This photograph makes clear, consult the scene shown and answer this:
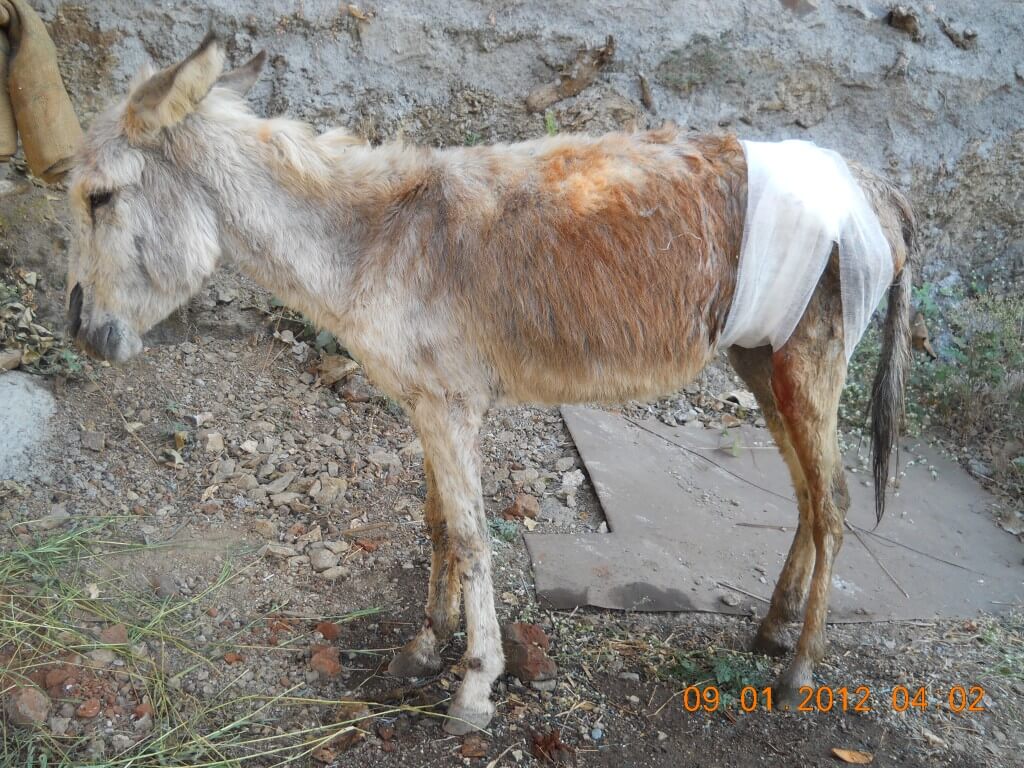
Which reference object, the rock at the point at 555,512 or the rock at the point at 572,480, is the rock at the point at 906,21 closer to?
the rock at the point at 572,480

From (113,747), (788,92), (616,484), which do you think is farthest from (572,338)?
(788,92)

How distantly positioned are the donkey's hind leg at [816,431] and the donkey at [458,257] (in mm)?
11

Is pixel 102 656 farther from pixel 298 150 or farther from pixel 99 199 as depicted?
pixel 298 150

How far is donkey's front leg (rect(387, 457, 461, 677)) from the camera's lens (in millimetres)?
3408

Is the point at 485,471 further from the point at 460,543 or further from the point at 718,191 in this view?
the point at 718,191

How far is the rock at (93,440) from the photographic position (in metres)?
4.38

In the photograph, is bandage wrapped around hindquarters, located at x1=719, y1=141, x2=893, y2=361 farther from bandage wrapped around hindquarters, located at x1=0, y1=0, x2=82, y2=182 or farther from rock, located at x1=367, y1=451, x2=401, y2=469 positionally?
bandage wrapped around hindquarters, located at x1=0, y1=0, x2=82, y2=182

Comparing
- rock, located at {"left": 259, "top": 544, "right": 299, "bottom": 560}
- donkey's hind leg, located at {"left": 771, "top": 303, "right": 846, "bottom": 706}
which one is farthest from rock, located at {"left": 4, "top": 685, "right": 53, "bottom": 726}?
donkey's hind leg, located at {"left": 771, "top": 303, "right": 846, "bottom": 706}

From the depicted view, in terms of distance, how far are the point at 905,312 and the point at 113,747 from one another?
3.64 m

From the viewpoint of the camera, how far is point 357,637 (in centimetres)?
360

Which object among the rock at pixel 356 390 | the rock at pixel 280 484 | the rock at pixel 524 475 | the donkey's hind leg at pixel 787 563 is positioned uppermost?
the donkey's hind leg at pixel 787 563

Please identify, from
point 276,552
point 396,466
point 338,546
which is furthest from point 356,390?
point 276,552

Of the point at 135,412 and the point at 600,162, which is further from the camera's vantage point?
the point at 135,412
